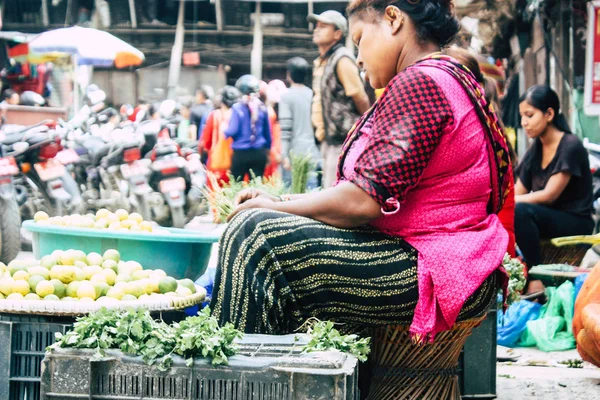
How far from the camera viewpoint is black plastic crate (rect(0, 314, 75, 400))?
2.71 meters

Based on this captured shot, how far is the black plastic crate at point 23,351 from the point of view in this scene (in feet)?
8.89

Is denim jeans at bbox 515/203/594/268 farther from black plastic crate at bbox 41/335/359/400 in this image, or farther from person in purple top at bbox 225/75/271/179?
person in purple top at bbox 225/75/271/179

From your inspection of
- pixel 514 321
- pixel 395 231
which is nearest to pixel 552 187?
pixel 514 321

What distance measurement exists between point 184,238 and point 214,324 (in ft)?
5.50

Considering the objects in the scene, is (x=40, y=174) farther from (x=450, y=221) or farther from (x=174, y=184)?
(x=450, y=221)

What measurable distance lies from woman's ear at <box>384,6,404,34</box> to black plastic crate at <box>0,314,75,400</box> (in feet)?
4.40

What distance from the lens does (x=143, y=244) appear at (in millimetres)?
3896

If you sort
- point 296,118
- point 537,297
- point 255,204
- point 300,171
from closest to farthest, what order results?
point 255,204 < point 300,171 < point 537,297 < point 296,118

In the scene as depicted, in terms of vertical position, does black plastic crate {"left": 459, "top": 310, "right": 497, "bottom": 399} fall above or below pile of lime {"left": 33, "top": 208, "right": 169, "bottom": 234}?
below

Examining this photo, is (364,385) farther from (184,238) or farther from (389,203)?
(184,238)

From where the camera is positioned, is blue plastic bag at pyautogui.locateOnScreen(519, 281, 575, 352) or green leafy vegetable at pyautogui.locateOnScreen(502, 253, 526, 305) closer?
green leafy vegetable at pyautogui.locateOnScreen(502, 253, 526, 305)

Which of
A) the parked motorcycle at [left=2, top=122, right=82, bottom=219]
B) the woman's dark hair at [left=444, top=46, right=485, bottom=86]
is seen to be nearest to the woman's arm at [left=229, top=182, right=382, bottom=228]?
the woman's dark hair at [left=444, top=46, right=485, bottom=86]

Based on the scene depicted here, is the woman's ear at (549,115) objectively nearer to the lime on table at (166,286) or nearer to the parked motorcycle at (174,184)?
the lime on table at (166,286)

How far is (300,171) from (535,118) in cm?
190
